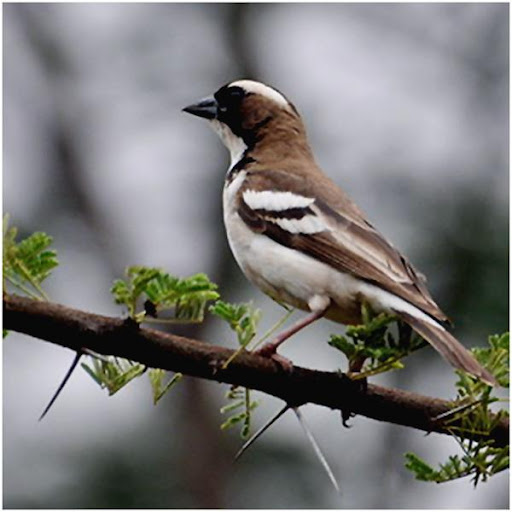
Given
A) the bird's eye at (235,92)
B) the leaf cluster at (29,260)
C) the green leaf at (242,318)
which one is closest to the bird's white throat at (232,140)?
the bird's eye at (235,92)

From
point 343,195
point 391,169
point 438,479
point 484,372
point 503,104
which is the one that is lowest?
point 438,479

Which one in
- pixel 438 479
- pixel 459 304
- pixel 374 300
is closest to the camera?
pixel 438 479

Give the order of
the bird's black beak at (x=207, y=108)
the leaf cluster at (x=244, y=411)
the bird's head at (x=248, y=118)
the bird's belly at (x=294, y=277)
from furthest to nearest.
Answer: the bird's head at (x=248, y=118)
the bird's black beak at (x=207, y=108)
the bird's belly at (x=294, y=277)
the leaf cluster at (x=244, y=411)

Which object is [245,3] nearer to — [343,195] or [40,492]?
[40,492]

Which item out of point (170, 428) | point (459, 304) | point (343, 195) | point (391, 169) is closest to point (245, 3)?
point (391, 169)

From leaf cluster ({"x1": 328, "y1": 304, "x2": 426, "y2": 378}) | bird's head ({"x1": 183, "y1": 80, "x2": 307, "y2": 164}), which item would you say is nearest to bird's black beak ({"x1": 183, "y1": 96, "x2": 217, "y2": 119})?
bird's head ({"x1": 183, "y1": 80, "x2": 307, "y2": 164})

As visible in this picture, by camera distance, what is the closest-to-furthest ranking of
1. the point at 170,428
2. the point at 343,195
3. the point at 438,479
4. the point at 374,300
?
the point at 438,479
the point at 374,300
the point at 343,195
the point at 170,428

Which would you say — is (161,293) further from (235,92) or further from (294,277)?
(235,92)

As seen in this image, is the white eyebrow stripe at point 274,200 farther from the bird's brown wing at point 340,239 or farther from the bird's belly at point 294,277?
the bird's belly at point 294,277
